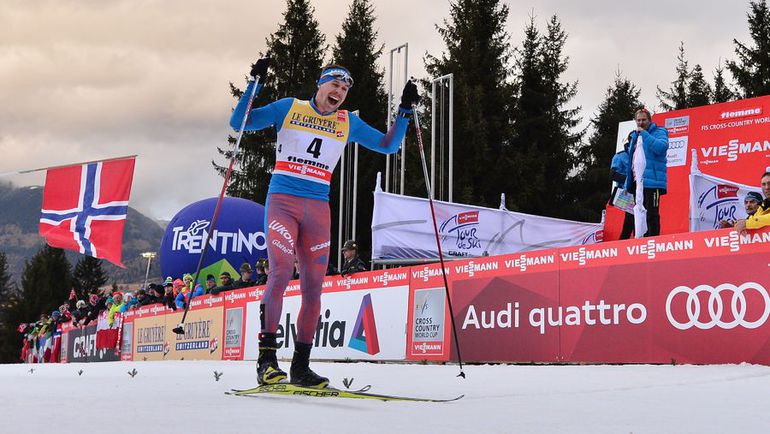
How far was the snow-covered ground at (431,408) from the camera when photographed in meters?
3.48

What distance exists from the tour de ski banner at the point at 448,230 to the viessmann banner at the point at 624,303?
4.01m

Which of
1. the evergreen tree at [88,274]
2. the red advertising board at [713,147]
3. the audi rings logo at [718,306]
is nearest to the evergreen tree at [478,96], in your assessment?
the red advertising board at [713,147]

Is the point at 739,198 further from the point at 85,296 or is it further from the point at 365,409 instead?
the point at 85,296

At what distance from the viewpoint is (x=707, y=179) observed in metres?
13.4

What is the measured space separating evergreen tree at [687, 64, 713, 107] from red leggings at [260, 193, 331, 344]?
3572 centimetres

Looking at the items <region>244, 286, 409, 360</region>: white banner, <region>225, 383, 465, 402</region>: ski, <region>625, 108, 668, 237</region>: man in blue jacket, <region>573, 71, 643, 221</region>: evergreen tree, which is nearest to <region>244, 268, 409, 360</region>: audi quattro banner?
<region>244, 286, 409, 360</region>: white banner

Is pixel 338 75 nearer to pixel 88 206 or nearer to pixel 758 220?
pixel 758 220

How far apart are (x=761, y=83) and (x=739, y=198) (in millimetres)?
23597

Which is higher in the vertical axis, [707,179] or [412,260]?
[707,179]

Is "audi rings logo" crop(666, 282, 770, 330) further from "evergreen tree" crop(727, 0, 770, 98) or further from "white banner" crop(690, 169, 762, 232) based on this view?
"evergreen tree" crop(727, 0, 770, 98)

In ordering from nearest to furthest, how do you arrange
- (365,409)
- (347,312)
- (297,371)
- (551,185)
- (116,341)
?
(365,409) → (297,371) → (347,312) → (116,341) → (551,185)

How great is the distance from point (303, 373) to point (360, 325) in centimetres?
665

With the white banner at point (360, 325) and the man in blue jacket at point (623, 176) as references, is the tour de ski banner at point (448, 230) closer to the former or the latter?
the white banner at point (360, 325)

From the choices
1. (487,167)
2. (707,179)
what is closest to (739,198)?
(707,179)
